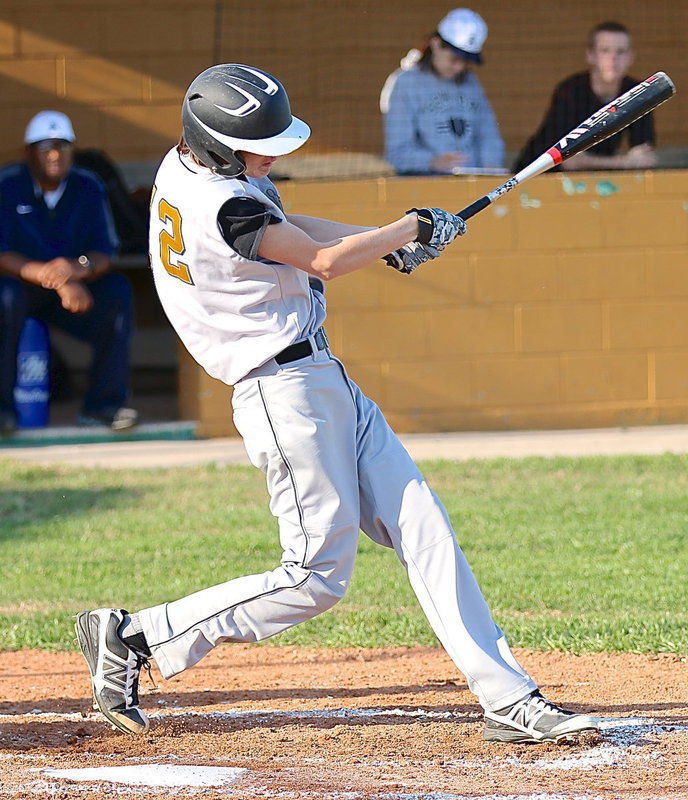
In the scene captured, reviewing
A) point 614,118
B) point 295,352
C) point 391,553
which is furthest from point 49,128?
point 295,352

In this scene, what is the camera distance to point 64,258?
361 inches

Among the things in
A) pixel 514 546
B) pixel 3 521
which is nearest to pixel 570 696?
pixel 514 546

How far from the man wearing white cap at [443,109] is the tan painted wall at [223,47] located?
1.36 m

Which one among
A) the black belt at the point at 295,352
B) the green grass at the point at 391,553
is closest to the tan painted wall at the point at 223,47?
the green grass at the point at 391,553

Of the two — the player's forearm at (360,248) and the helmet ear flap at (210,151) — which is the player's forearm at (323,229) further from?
the helmet ear flap at (210,151)

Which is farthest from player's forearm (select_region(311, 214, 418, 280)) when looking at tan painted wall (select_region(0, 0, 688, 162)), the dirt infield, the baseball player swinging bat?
tan painted wall (select_region(0, 0, 688, 162))

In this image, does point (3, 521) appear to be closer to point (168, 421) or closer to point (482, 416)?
point (168, 421)

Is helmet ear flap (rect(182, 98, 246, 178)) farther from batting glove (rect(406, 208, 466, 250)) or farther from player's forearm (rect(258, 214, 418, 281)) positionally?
batting glove (rect(406, 208, 466, 250))

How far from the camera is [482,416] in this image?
972 centimetres

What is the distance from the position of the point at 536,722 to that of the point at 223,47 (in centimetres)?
905

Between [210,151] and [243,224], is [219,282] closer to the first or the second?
[243,224]

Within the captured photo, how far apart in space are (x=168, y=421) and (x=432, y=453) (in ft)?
6.78

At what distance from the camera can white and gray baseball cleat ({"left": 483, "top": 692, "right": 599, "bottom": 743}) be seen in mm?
3711

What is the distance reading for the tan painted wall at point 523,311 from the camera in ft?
31.3
